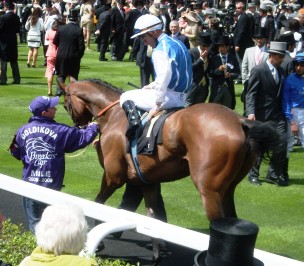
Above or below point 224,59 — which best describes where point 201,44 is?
above

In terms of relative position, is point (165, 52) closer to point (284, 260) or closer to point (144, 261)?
point (144, 261)

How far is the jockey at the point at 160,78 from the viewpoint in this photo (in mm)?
7566

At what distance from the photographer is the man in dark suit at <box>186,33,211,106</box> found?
12.6 metres

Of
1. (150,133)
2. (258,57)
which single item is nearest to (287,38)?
(258,57)

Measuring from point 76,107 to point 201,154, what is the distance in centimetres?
211

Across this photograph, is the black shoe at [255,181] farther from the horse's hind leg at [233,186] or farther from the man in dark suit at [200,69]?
the horse's hind leg at [233,186]

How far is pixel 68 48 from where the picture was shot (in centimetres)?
1611

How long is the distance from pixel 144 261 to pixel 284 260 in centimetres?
353

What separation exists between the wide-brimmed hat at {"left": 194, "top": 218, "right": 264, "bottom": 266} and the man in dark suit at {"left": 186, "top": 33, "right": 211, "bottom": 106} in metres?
8.88

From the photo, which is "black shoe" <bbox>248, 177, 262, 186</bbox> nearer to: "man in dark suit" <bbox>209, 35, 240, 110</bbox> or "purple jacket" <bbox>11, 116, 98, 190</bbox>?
"man in dark suit" <bbox>209, 35, 240, 110</bbox>

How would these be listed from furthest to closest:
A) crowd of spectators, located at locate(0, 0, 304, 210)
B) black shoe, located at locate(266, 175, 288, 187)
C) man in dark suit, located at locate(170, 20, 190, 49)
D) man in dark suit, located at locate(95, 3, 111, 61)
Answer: man in dark suit, located at locate(95, 3, 111, 61), man in dark suit, located at locate(170, 20, 190, 49), crowd of spectators, located at locate(0, 0, 304, 210), black shoe, located at locate(266, 175, 288, 187)

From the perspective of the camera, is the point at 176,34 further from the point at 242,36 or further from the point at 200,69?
the point at 200,69

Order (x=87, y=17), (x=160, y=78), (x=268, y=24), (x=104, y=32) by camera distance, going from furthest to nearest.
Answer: (x=87, y=17) < (x=104, y=32) < (x=268, y=24) < (x=160, y=78)

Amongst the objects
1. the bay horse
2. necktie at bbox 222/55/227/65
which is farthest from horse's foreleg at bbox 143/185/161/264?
necktie at bbox 222/55/227/65
